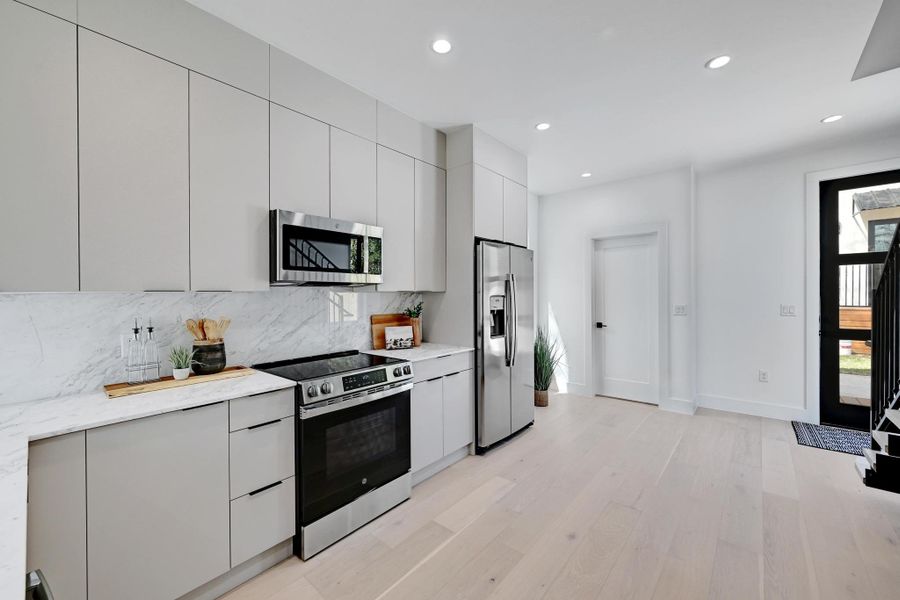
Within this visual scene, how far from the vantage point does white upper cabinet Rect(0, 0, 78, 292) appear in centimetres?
144

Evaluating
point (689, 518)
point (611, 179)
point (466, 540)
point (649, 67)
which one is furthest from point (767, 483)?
point (611, 179)

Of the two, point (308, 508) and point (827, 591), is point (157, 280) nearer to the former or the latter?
point (308, 508)

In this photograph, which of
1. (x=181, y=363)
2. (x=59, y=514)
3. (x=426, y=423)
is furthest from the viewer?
(x=426, y=423)

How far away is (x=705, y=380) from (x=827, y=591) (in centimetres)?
302

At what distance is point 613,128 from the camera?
10.7 feet

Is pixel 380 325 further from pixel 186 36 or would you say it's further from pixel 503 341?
pixel 186 36

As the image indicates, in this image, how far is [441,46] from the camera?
Answer: 7.22 ft

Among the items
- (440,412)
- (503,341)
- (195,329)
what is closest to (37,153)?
(195,329)

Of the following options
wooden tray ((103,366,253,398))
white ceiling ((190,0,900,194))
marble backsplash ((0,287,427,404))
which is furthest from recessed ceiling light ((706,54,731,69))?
wooden tray ((103,366,253,398))

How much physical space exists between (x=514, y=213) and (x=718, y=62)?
72.1 inches

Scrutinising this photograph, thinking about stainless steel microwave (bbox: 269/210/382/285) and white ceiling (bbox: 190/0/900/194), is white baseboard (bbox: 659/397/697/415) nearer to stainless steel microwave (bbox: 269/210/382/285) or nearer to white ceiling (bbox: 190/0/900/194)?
white ceiling (bbox: 190/0/900/194)

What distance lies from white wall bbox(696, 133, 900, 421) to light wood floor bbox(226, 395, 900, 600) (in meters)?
0.99

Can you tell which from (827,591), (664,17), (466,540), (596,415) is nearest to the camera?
(827,591)

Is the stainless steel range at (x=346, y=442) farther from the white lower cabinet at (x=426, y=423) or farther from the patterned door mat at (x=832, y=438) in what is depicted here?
the patterned door mat at (x=832, y=438)
